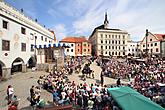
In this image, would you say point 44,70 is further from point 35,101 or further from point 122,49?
point 122,49

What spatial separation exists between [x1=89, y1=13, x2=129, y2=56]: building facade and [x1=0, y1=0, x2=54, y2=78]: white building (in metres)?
43.8

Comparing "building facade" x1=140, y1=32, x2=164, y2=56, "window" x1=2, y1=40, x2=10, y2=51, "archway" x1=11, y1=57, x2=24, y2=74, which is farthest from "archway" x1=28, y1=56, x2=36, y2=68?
"building facade" x1=140, y1=32, x2=164, y2=56

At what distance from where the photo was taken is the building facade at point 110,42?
76.8 metres

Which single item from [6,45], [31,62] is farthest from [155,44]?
[6,45]

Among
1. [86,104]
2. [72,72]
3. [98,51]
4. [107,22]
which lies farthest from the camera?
[107,22]

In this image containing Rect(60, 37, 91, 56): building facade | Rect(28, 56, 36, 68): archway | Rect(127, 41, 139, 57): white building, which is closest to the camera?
Rect(28, 56, 36, 68): archway

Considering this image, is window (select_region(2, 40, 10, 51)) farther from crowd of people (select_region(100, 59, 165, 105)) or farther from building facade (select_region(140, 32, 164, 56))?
building facade (select_region(140, 32, 164, 56))

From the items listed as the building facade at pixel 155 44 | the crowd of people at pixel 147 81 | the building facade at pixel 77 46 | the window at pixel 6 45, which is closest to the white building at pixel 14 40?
the window at pixel 6 45

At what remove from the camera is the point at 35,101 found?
1276 cm

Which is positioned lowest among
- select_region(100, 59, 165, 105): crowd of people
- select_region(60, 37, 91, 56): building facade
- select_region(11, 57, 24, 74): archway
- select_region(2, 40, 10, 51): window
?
select_region(100, 59, 165, 105): crowd of people

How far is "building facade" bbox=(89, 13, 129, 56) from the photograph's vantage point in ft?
252

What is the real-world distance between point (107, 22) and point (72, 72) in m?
66.4

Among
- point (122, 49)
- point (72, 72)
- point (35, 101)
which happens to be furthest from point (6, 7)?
point (122, 49)

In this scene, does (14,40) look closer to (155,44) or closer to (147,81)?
(147,81)
